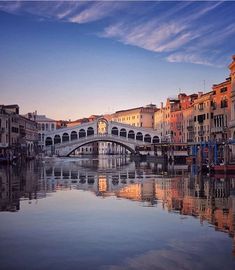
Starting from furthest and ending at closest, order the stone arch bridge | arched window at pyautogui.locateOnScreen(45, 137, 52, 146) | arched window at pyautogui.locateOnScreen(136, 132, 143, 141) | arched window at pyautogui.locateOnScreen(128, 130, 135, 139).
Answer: arched window at pyautogui.locateOnScreen(136, 132, 143, 141), arched window at pyautogui.locateOnScreen(128, 130, 135, 139), arched window at pyautogui.locateOnScreen(45, 137, 52, 146), the stone arch bridge

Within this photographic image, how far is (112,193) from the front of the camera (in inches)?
657

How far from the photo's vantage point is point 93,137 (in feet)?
220

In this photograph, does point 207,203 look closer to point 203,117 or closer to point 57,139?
point 203,117

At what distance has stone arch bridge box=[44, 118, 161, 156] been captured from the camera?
6625cm

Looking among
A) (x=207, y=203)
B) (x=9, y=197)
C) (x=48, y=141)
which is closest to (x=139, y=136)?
(x=48, y=141)

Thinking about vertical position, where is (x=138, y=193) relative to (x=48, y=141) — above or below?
below

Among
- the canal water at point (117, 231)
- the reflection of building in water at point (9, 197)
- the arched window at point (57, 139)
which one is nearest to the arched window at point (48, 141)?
the arched window at point (57, 139)

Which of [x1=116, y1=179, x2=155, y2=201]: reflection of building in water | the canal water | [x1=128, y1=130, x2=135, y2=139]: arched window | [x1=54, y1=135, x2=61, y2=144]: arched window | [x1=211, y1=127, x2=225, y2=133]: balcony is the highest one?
[x1=128, y1=130, x2=135, y2=139]: arched window

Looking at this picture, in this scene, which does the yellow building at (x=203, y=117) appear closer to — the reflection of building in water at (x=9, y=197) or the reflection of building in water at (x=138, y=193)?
the reflection of building in water at (x=138, y=193)

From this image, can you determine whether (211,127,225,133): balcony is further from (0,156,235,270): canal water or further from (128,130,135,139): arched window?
(0,156,235,270): canal water

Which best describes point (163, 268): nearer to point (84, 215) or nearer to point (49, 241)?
point (49, 241)

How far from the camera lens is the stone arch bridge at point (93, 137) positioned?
6625cm

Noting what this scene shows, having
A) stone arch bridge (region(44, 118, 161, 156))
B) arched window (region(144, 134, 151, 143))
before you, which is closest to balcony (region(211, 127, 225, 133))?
stone arch bridge (region(44, 118, 161, 156))

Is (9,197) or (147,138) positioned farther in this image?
(147,138)
